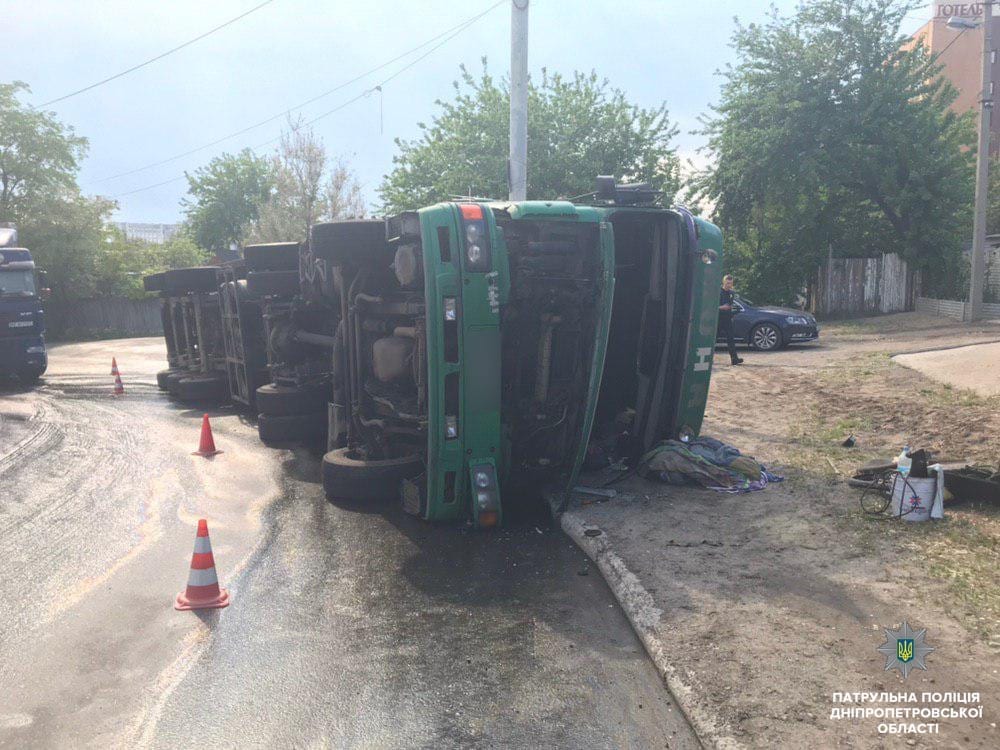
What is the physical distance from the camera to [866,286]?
2669 centimetres

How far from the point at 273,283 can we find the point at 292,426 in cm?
190

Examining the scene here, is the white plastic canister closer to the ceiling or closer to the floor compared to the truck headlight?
closer to the floor

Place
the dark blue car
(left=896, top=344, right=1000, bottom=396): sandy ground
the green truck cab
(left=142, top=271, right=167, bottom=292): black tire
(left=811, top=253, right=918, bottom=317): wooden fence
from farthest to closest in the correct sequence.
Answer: (left=811, top=253, right=918, bottom=317): wooden fence, the dark blue car, (left=142, top=271, right=167, bottom=292): black tire, (left=896, top=344, right=1000, bottom=396): sandy ground, the green truck cab

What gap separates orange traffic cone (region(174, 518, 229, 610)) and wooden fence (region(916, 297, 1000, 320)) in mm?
22487

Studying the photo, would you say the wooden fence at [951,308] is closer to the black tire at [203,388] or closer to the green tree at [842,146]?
the green tree at [842,146]

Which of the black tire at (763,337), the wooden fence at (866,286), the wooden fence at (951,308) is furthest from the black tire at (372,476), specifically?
the wooden fence at (866,286)

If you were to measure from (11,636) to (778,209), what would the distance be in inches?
1020

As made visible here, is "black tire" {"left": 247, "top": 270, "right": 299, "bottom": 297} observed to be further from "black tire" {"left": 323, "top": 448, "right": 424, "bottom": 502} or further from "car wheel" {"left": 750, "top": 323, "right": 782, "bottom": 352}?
"car wheel" {"left": 750, "top": 323, "right": 782, "bottom": 352}

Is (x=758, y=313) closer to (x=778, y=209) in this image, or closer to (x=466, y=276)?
(x=778, y=209)

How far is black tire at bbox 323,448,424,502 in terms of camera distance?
269 inches

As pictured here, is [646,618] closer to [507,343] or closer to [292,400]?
[507,343]

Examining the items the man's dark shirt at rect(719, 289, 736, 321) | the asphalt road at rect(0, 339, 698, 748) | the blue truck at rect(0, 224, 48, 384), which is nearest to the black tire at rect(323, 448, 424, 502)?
the asphalt road at rect(0, 339, 698, 748)

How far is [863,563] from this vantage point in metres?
5.02

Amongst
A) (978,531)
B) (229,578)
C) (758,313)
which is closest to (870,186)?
(758,313)
